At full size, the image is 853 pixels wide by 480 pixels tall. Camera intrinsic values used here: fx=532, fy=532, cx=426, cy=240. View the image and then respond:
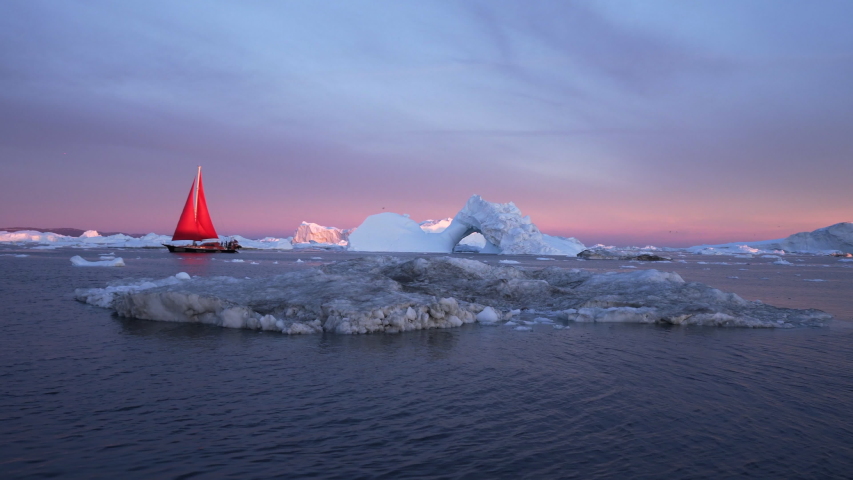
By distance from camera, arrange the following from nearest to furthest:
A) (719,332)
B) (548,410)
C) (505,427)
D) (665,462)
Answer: (665,462) → (505,427) → (548,410) → (719,332)

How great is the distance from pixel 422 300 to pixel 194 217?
196 ft

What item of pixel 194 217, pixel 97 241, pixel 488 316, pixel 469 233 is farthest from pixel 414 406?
pixel 97 241

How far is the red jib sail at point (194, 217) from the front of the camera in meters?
65.3

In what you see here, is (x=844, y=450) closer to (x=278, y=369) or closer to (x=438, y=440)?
(x=438, y=440)

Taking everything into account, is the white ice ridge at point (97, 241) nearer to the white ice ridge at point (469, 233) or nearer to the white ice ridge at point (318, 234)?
the white ice ridge at point (318, 234)

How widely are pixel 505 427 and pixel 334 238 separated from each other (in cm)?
12494

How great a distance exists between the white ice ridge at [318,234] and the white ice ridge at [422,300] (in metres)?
110

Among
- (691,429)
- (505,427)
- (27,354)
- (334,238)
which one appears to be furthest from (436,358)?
(334,238)

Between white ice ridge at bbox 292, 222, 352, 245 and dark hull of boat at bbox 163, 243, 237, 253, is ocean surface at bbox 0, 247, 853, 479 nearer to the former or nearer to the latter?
dark hull of boat at bbox 163, 243, 237, 253

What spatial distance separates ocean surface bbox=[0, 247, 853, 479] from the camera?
5.36 m

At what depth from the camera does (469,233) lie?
82.0 metres

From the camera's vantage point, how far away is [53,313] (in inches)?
555

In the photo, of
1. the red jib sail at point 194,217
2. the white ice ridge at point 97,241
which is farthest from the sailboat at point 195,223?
the white ice ridge at point 97,241

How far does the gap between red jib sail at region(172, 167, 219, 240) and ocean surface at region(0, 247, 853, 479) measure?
57.0 metres
